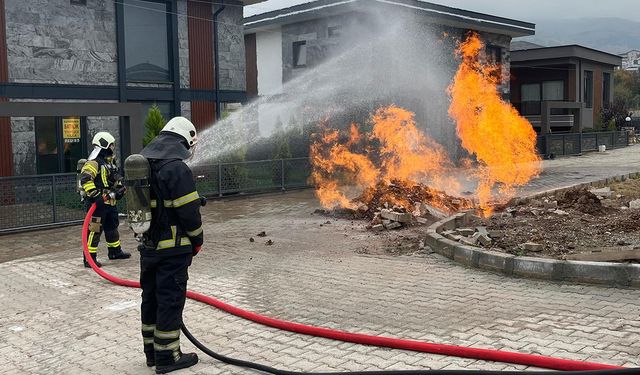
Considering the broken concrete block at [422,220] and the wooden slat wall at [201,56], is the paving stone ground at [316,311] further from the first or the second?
the wooden slat wall at [201,56]

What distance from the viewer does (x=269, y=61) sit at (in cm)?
2555

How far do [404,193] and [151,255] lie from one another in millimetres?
8624

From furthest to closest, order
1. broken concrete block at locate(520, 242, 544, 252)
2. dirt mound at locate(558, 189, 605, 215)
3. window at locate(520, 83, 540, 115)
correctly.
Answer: window at locate(520, 83, 540, 115)
dirt mound at locate(558, 189, 605, 215)
broken concrete block at locate(520, 242, 544, 252)

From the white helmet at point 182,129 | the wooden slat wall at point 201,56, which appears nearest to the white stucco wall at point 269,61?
the wooden slat wall at point 201,56

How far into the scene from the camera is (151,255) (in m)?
4.98

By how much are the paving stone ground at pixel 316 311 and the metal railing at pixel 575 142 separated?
21.7 m

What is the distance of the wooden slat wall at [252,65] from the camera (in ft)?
86.5

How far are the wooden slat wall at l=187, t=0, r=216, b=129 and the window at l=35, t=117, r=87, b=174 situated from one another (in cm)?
397

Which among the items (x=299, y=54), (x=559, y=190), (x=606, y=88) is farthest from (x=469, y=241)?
(x=606, y=88)

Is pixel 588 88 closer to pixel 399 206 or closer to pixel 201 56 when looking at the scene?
pixel 201 56

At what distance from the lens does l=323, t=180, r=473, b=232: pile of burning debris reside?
11513 millimetres

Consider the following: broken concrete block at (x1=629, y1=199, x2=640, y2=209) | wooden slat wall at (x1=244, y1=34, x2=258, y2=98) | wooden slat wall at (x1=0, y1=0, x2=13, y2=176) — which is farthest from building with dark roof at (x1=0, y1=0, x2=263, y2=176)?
broken concrete block at (x1=629, y1=199, x2=640, y2=209)

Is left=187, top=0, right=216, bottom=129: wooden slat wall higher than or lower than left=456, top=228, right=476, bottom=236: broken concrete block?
higher

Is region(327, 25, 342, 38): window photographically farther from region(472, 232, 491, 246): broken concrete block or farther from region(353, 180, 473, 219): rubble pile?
region(472, 232, 491, 246): broken concrete block
